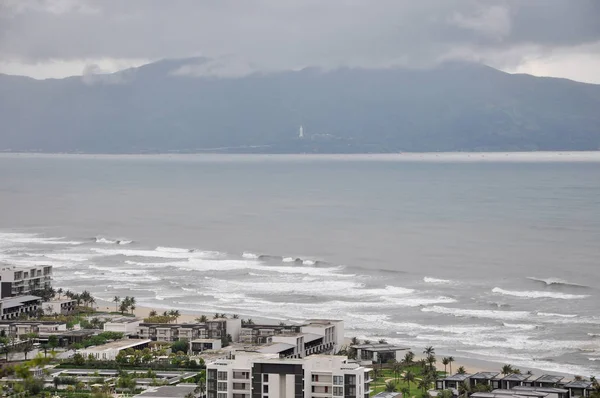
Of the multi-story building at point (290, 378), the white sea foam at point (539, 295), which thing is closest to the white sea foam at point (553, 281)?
the white sea foam at point (539, 295)

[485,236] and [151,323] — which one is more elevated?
[485,236]

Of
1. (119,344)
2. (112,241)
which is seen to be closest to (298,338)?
(119,344)

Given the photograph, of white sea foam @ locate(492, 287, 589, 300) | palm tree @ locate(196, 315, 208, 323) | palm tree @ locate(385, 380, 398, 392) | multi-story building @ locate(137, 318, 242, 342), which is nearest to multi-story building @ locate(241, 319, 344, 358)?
multi-story building @ locate(137, 318, 242, 342)

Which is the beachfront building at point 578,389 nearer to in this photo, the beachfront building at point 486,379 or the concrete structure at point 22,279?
the beachfront building at point 486,379

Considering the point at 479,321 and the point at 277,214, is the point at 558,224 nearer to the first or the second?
the point at 277,214

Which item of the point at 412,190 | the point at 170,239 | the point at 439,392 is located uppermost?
the point at 412,190

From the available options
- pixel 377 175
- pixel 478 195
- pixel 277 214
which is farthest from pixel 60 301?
pixel 377 175

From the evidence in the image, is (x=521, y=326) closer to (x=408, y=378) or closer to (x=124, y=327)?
(x=408, y=378)

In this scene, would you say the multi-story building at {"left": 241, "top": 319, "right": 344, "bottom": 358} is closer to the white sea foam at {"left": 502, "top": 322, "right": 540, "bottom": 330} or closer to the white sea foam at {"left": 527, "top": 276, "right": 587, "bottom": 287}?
the white sea foam at {"left": 502, "top": 322, "right": 540, "bottom": 330}
